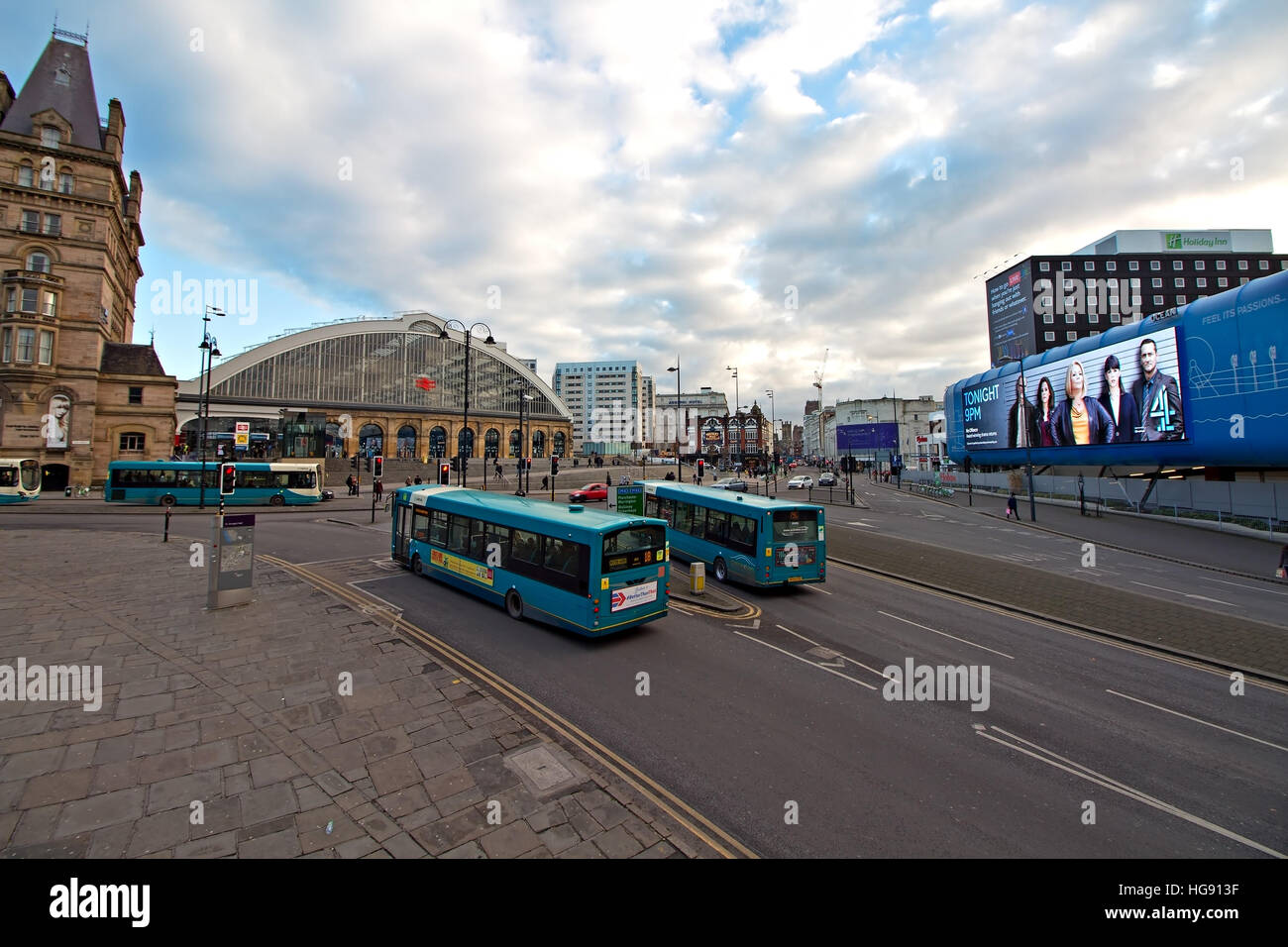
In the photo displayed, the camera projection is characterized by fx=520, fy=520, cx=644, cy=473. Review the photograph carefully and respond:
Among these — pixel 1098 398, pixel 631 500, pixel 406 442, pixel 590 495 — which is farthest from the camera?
pixel 406 442

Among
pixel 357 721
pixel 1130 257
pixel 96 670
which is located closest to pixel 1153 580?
pixel 357 721

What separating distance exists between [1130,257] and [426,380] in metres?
105

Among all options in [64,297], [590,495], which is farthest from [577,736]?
[64,297]

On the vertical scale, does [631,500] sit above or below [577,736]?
above

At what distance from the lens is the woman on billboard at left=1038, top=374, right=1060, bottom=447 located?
141 ft

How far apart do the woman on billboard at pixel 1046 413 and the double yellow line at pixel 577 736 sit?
49881 millimetres

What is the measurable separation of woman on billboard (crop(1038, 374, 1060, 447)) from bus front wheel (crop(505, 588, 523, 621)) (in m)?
47.9

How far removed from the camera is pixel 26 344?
37531mm

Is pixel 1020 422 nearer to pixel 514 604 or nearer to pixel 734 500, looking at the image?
pixel 734 500

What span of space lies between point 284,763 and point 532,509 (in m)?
7.37

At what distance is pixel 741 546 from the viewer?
15250 mm
